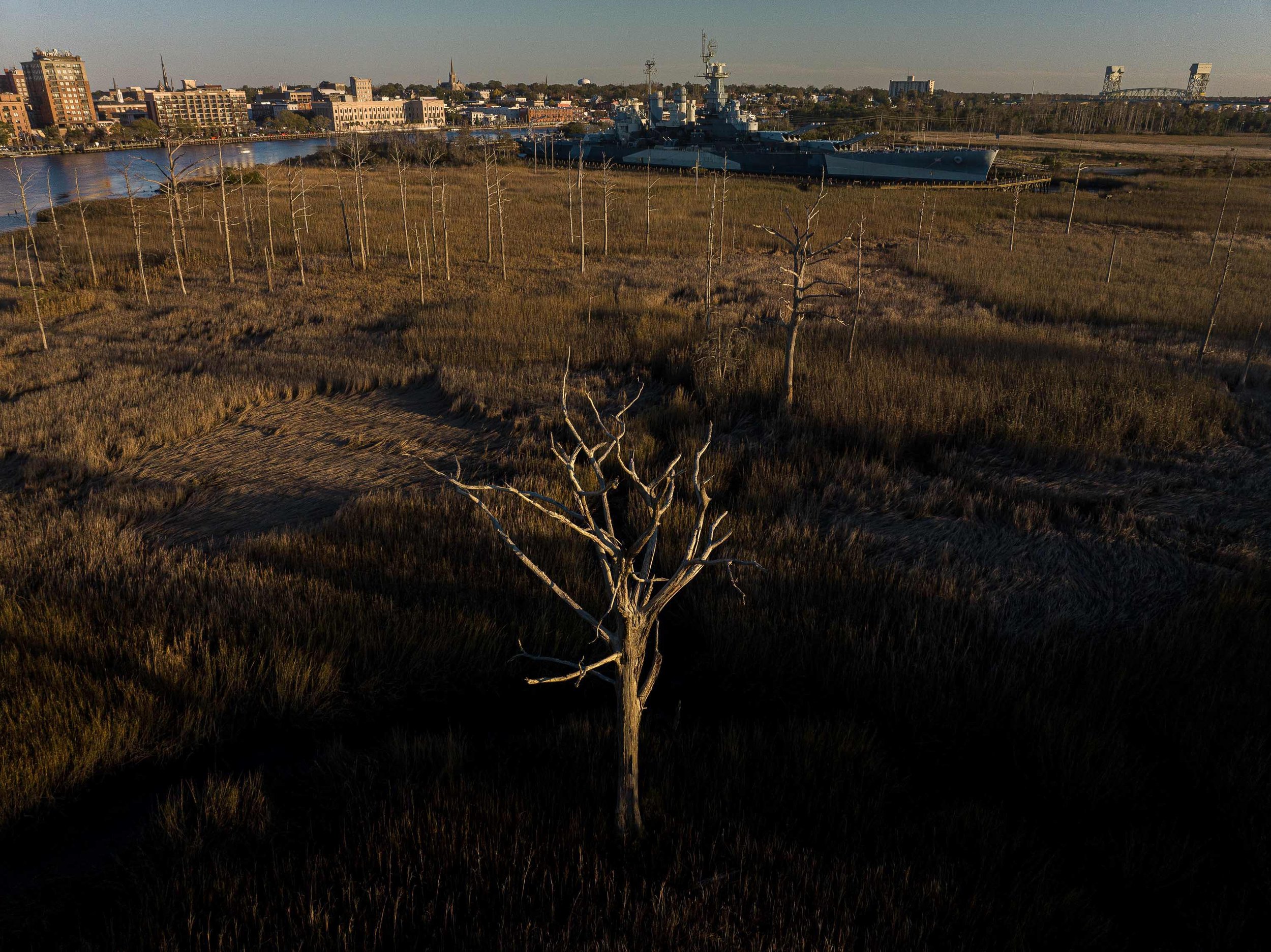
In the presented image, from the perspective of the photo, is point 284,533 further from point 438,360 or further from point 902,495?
point 438,360

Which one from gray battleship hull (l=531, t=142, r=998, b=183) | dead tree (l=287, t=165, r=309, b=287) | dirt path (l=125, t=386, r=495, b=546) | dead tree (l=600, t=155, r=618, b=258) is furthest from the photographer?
gray battleship hull (l=531, t=142, r=998, b=183)

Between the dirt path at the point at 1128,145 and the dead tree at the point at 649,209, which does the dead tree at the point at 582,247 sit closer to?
the dead tree at the point at 649,209

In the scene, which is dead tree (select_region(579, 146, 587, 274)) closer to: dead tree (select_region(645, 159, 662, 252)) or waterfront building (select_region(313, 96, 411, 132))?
dead tree (select_region(645, 159, 662, 252))

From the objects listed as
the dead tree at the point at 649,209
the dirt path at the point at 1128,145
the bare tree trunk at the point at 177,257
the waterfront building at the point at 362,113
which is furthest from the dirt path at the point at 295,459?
the waterfront building at the point at 362,113

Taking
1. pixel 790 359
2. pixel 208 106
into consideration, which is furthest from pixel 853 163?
pixel 208 106

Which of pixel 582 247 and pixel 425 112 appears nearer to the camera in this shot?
pixel 582 247

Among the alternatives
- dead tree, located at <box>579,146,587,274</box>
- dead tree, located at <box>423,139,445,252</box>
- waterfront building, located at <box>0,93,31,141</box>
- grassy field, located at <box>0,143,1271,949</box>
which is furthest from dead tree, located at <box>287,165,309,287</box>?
waterfront building, located at <box>0,93,31,141</box>

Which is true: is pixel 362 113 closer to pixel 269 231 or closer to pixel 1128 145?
pixel 1128 145

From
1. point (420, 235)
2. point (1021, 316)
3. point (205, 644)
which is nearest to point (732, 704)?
point (205, 644)
